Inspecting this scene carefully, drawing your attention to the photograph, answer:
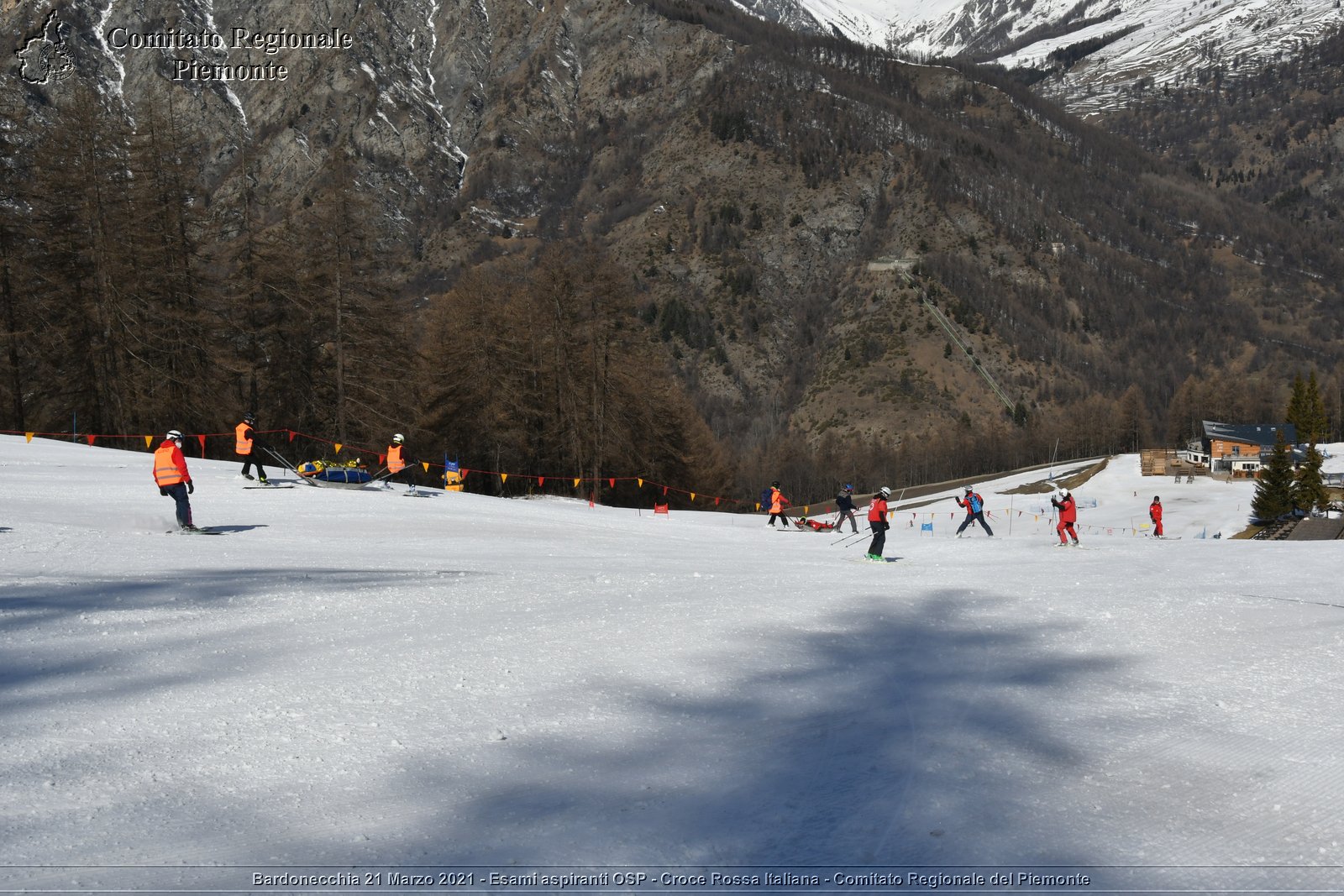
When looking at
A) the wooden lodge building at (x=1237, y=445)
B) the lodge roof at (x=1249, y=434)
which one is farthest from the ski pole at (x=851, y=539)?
the lodge roof at (x=1249, y=434)

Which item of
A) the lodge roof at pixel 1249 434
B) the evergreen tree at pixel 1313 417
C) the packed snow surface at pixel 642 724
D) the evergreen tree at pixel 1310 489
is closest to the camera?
the packed snow surface at pixel 642 724

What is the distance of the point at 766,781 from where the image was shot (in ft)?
20.0

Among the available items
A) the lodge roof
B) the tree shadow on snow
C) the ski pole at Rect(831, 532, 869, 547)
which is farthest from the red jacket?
the lodge roof

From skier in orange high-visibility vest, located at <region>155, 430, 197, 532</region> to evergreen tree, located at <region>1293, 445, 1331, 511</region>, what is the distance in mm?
68683

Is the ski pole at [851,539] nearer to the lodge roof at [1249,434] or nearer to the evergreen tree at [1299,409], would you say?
the evergreen tree at [1299,409]

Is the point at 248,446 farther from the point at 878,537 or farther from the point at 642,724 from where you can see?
the point at 642,724

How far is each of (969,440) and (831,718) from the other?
162317 mm

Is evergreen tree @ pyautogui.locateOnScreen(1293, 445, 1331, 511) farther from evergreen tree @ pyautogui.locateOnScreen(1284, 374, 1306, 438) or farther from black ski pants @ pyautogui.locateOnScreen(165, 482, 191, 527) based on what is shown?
black ski pants @ pyautogui.locateOnScreen(165, 482, 191, 527)

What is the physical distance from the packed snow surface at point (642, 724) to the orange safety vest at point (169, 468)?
57.0 inches

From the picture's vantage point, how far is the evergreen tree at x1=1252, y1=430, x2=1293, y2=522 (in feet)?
204

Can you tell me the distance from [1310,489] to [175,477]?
7181 cm

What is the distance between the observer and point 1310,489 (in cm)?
6400

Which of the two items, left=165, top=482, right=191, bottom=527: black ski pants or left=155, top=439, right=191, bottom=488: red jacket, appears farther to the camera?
left=165, top=482, right=191, bottom=527: black ski pants

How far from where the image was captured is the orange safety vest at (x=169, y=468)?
1595 centimetres
